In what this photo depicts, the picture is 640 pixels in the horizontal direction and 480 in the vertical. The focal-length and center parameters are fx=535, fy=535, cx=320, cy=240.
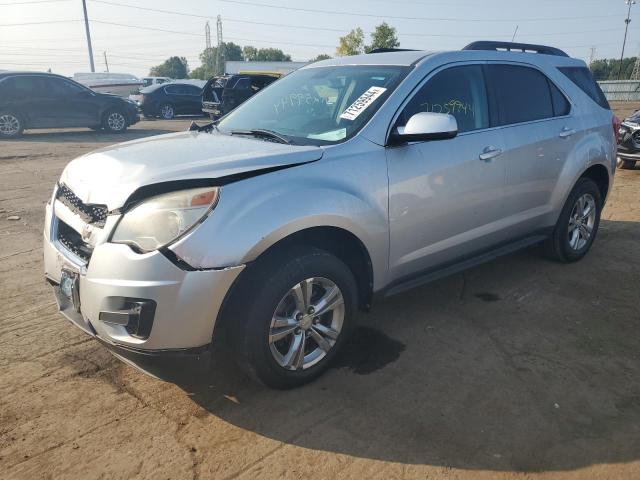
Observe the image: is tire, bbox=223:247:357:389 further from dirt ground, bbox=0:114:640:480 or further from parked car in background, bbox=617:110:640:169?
parked car in background, bbox=617:110:640:169

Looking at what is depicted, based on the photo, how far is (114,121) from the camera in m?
15.5

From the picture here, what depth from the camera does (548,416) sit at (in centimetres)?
274

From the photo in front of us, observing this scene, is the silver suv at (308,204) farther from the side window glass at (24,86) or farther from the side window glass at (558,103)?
the side window glass at (24,86)

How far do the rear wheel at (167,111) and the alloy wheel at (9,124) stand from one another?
7.73 meters

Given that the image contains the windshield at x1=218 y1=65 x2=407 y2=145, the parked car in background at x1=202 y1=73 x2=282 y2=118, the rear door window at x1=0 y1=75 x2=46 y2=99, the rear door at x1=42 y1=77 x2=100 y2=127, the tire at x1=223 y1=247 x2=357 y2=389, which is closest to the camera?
the tire at x1=223 y1=247 x2=357 y2=389

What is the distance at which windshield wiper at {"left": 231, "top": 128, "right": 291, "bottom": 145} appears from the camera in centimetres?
321

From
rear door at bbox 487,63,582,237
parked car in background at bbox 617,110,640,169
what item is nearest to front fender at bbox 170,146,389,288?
rear door at bbox 487,63,582,237

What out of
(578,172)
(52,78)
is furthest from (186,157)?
(52,78)

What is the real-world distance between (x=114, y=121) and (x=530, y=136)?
1389 centimetres

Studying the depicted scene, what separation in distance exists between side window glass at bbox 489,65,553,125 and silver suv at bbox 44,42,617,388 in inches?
0.6

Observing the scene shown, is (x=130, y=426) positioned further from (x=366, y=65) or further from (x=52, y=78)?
(x=52, y=78)

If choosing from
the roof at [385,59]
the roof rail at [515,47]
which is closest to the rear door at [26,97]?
the roof at [385,59]

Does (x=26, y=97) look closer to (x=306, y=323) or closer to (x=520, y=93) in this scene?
(x=520, y=93)

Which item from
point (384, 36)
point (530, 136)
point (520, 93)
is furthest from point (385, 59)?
point (384, 36)
